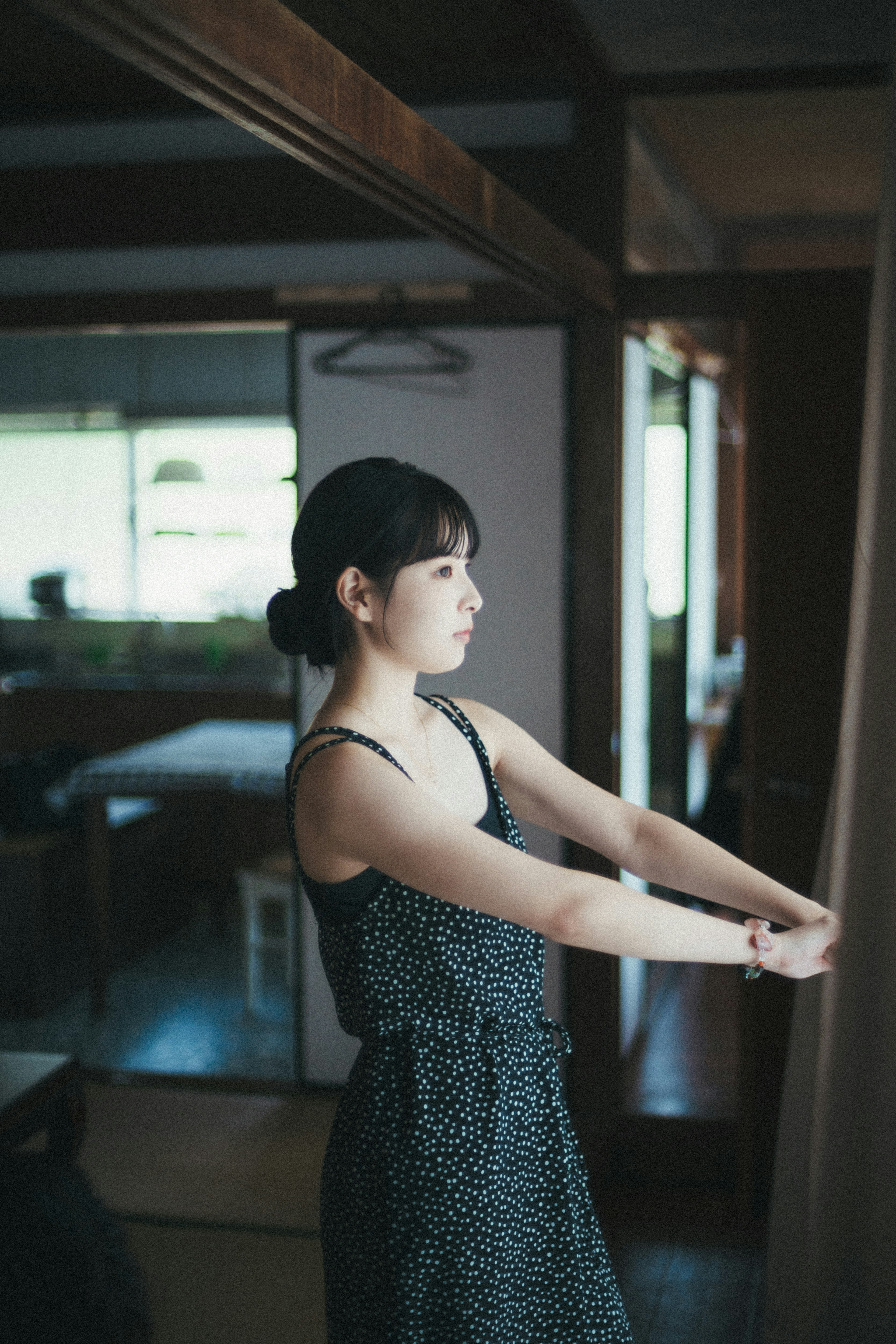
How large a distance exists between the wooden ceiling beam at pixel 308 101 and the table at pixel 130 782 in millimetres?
→ 2584

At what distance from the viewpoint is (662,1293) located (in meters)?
2.55

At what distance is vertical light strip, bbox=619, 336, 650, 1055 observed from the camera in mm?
3141

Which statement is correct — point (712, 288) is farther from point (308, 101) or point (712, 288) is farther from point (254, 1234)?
point (254, 1234)

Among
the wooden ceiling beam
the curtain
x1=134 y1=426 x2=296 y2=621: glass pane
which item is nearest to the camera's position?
the wooden ceiling beam

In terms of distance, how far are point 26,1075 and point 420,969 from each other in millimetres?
1450

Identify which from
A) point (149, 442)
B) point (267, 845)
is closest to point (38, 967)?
point (267, 845)

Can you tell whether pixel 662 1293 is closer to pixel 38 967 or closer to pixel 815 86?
pixel 38 967

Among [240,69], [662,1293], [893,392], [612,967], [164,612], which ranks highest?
[240,69]

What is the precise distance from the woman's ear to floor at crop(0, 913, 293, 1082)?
2.49 meters

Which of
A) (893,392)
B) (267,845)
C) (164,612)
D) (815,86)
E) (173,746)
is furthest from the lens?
(164,612)

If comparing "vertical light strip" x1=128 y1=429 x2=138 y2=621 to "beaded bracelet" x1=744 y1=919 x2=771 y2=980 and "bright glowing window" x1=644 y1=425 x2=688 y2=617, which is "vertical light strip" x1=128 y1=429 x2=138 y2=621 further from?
"beaded bracelet" x1=744 y1=919 x2=771 y2=980

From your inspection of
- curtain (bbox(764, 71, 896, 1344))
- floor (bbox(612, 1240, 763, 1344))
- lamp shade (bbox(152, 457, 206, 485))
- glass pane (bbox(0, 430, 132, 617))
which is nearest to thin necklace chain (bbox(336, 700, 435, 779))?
curtain (bbox(764, 71, 896, 1344))

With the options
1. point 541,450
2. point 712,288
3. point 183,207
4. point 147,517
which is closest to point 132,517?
point 147,517

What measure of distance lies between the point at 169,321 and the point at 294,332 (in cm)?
35
